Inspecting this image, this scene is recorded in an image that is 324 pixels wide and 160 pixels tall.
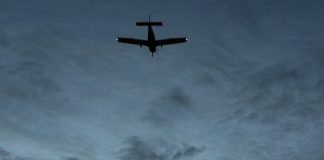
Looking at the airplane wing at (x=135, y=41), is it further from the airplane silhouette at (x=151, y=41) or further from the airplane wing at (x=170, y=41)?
the airplane wing at (x=170, y=41)

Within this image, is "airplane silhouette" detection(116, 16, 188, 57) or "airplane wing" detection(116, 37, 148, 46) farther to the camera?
"airplane wing" detection(116, 37, 148, 46)

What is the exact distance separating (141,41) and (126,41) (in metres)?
3.55

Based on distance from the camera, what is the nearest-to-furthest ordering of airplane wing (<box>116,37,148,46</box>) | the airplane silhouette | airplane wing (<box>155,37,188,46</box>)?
the airplane silhouette, airplane wing (<box>116,37,148,46</box>), airplane wing (<box>155,37,188,46</box>)

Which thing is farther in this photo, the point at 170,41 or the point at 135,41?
the point at 170,41

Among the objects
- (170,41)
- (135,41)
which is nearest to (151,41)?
(135,41)

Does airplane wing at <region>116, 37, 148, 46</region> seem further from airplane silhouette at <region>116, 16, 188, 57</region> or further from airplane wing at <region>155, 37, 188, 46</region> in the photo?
airplane wing at <region>155, 37, 188, 46</region>

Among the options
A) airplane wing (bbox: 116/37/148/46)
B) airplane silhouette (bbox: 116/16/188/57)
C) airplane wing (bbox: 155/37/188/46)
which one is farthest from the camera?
airplane wing (bbox: 155/37/188/46)

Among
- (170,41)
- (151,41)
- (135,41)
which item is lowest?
(151,41)

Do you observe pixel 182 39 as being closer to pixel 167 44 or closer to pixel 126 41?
pixel 167 44

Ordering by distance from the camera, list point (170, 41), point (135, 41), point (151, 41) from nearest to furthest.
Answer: point (151, 41), point (135, 41), point (170, 41)

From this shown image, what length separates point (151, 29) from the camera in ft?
362

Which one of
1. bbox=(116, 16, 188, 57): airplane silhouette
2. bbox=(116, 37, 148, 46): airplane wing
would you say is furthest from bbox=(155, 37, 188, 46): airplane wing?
bbox=(116, 37, 148, 46): airplane wing

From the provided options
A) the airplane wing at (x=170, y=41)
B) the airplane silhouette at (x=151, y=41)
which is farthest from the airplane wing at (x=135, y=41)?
the airplane wing at (x=170, y=41)

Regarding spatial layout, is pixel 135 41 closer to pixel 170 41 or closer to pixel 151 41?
pixel 151 41
